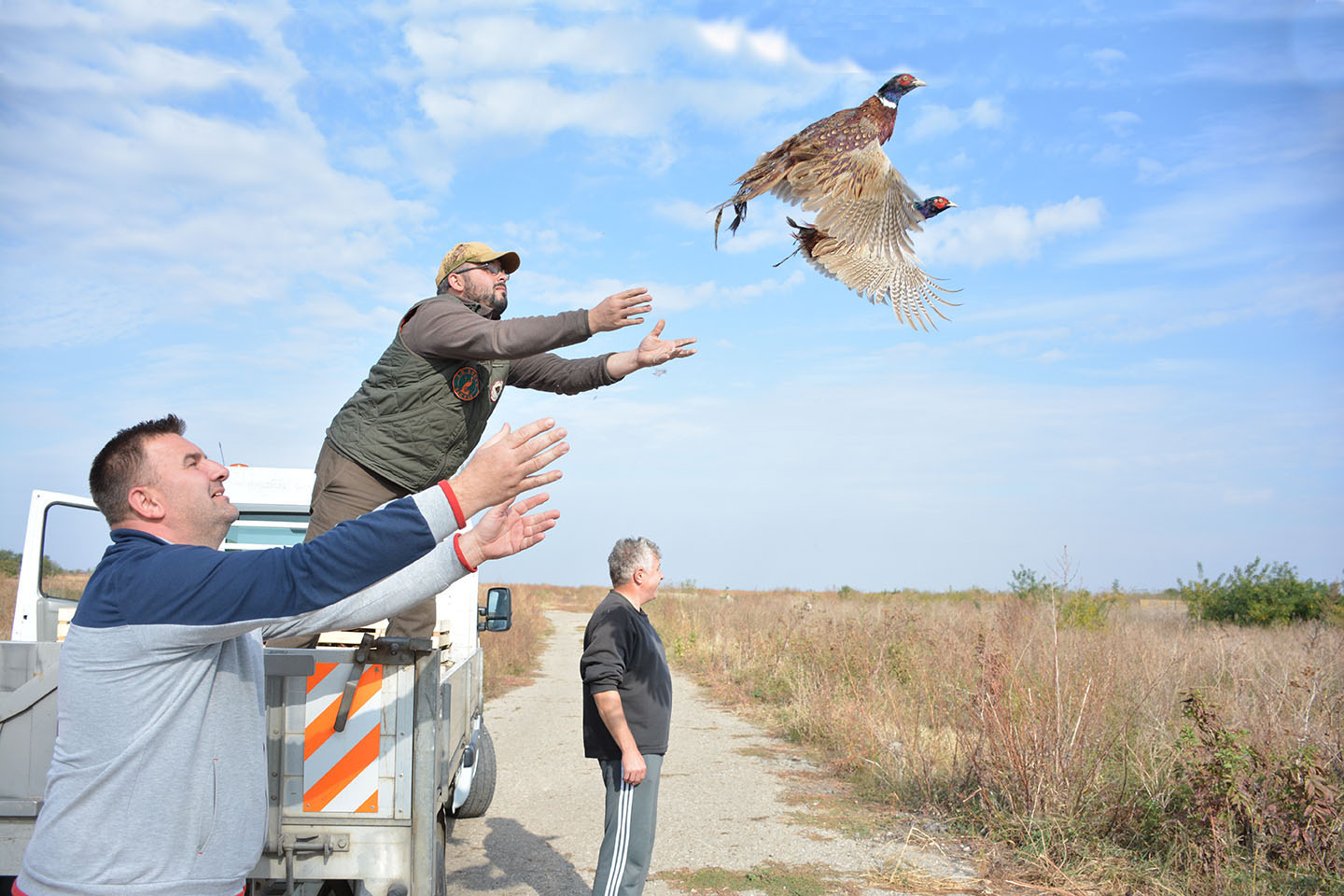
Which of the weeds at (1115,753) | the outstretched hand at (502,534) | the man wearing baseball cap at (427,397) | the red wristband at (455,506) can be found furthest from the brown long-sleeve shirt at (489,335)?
the weeds at (1115,753)

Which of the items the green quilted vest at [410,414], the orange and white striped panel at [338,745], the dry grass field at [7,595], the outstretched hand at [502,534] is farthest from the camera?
the dry grass field at [7,595]

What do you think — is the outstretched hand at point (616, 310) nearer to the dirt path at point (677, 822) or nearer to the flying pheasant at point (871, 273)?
the flying pheasant at point (871, 273)

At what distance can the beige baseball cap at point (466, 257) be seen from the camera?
343 centimetres

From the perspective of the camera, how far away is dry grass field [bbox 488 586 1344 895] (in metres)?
4.95

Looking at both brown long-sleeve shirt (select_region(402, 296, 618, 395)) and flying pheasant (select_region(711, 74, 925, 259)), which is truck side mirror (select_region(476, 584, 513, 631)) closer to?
brown long-sleeve shirt (select_region(402, 296, 618, 395))

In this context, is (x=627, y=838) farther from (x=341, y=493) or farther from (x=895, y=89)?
(x=895, y=89)

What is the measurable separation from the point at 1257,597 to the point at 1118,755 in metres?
15.6

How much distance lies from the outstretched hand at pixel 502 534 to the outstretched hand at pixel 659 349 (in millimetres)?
1225

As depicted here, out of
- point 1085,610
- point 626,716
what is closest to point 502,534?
point 626,716

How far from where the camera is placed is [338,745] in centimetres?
288

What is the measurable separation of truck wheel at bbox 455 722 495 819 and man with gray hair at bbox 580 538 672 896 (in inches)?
113

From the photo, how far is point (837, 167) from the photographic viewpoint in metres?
4.84

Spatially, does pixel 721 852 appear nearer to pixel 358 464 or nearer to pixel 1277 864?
pixel 1277 864

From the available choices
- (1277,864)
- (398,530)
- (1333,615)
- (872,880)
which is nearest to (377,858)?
(398,530)
